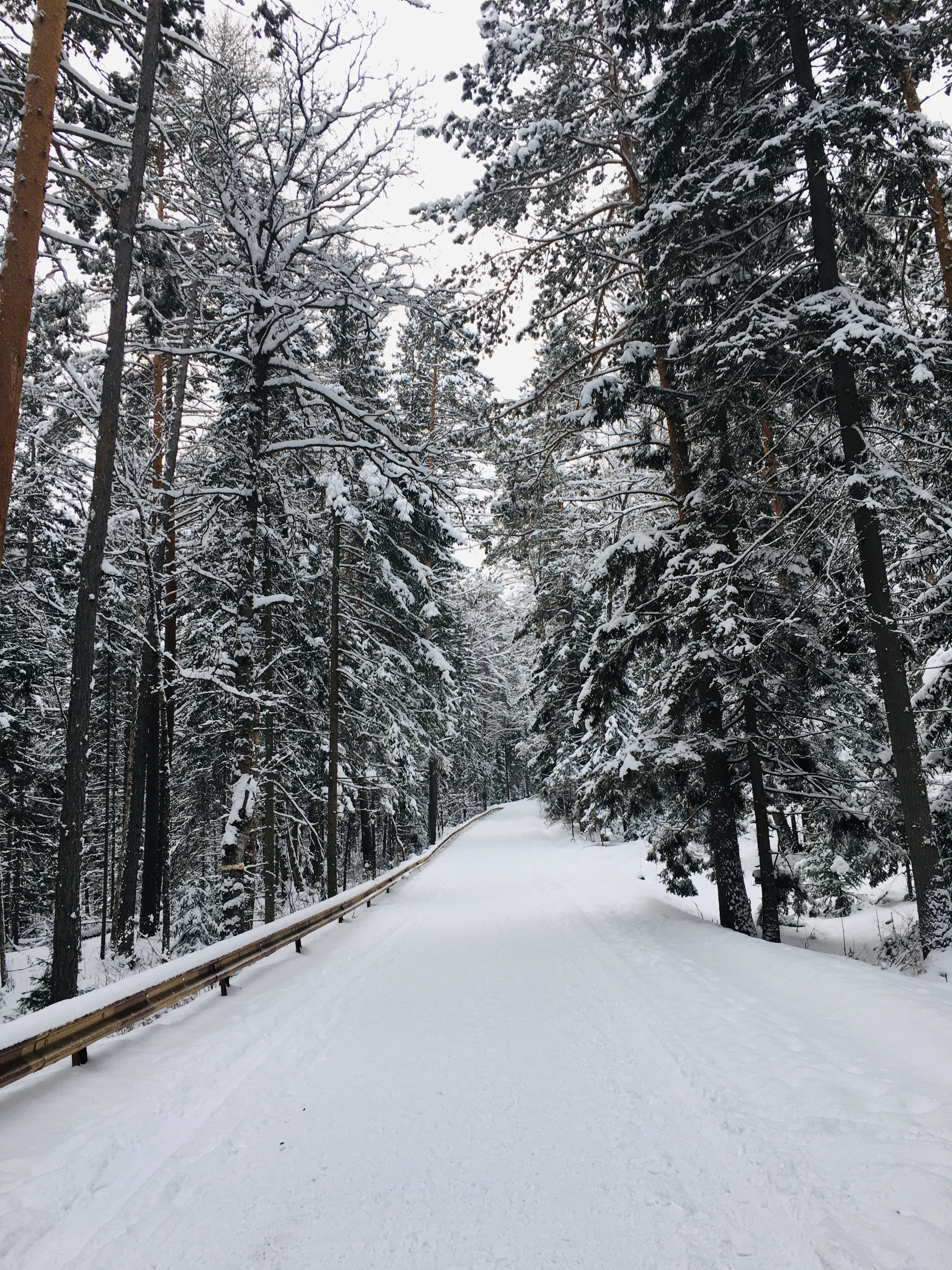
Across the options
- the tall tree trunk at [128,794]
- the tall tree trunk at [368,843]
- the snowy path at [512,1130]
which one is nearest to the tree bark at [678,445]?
the snowy path at [512,1130]

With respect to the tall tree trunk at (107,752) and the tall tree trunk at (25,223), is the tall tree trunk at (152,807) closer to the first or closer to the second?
the tall tree trunk at (107,752)

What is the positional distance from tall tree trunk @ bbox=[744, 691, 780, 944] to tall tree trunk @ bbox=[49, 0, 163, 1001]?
8.63 meters

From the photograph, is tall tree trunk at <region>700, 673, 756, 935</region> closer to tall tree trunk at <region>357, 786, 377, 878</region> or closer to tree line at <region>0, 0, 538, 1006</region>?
tree line at <region>0, 0, 538, 1006</region>

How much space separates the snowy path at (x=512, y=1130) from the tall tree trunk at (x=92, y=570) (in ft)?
5.16

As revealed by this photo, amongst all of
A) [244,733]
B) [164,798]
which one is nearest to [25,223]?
[244,733]

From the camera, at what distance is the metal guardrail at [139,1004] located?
425 cm

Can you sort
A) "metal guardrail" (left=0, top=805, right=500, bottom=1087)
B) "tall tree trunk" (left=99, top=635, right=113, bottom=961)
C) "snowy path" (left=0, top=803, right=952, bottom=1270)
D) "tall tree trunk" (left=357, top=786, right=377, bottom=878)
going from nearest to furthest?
"snowy path" (left=0, top=803, right=952, bottom=1270)
"metal guardrail" (left=0, top=805, right=500, bottom=1087)
"tall tree trunk" (left=99, top=635, right=113, bottom=961)
"tall tree trunk" (left=357, top=786, right=377, bottom=878)

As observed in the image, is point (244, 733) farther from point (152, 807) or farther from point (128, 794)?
point (128, 794)

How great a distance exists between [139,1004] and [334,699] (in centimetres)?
1045

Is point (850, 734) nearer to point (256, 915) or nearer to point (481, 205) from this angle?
point (481, 205)

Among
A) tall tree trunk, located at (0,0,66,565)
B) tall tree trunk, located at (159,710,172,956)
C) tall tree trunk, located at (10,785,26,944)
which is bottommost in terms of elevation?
tall tree trunk, located at (10,785,26,944)

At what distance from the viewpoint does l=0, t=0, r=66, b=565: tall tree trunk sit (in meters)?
4.93

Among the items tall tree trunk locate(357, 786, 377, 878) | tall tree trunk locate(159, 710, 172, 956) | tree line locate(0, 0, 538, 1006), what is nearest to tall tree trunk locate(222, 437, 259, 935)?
tree line locate(0, 0, 538, 1006)

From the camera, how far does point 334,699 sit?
51.9ft
